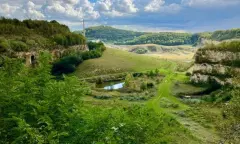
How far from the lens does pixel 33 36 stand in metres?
107

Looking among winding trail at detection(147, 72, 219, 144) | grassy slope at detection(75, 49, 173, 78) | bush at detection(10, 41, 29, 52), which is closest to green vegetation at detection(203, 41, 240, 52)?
winding trail at detection(147, 72, 219, 144)

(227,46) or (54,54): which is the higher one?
(227,46)

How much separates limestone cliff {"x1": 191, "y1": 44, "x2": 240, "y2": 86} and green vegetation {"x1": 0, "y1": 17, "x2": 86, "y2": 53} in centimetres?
5076

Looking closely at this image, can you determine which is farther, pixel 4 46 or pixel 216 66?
pixel 4 46

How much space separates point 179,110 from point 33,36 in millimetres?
67542

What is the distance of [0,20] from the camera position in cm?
11331

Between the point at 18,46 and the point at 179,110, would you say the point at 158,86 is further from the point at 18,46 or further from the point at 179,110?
the point at 18,46

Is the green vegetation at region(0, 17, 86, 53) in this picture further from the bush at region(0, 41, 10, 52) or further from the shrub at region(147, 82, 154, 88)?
the shrub at region(147, 82, 154, 88)

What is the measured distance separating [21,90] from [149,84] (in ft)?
206

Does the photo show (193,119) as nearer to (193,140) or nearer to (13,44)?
(193,140)

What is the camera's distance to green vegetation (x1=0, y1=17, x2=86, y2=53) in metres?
92.8

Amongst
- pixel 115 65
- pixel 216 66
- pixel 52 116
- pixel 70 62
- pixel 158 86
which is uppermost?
pixel 52 116

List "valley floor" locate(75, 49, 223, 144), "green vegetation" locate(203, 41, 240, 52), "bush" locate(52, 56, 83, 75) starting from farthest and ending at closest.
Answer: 1. "bush" locate(52, 56, 83, 75)
2. "green vegetation" locate(203, 41, 240, 52)
3. "valley floor" locate(75, 49, 223, 144)

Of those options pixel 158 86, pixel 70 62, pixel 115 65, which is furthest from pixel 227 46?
pixel 70 62
